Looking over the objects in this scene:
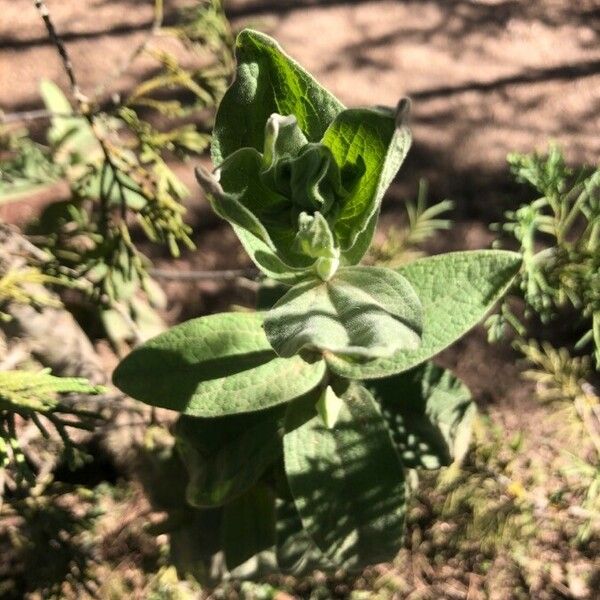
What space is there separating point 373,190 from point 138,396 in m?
0.58

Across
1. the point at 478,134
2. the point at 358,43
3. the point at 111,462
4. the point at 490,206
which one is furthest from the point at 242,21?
the point at 111,462

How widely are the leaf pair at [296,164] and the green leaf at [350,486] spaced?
378 mm

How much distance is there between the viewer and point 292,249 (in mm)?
1196

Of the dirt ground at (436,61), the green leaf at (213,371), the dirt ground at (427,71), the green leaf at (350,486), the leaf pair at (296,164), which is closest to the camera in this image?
the leaf pair at (296,164)

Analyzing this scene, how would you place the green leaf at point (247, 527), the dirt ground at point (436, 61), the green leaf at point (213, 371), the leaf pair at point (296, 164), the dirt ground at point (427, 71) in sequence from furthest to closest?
the dirt ground at point (436, 61) → the dirt ground at point (427, 71) → the green leaf at point (247, 527) → the green leaf at point (213, 371) → the leaf pair at point (296, 164)

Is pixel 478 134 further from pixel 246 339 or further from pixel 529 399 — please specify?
pixel 246 339

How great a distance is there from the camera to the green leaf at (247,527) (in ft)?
5.83

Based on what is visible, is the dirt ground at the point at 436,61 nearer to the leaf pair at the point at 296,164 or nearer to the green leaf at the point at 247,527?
the green leaf at the point at 247,527

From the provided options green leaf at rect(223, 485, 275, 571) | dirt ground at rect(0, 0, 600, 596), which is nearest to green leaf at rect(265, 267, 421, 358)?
green leaf at rect(223, 485, 275, 571)

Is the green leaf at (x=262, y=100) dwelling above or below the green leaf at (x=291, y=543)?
above

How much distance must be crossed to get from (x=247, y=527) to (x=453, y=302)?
33.9 inches

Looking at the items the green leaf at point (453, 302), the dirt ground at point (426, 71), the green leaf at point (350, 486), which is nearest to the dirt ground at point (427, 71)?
the dirt ground at point (426, 71)

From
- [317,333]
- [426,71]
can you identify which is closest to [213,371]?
[317,333]

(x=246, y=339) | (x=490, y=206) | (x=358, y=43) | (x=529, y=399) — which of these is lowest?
(x=529, y=399)
